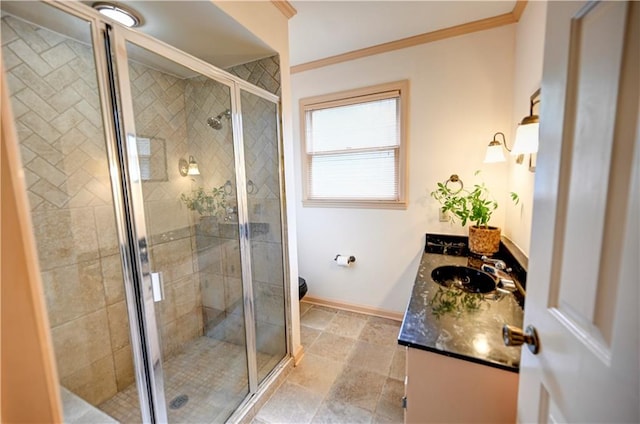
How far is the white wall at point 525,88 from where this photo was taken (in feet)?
4.83

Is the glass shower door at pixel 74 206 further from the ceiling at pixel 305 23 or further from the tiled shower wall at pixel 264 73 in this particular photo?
the tiled shower wall at pixel 264 73

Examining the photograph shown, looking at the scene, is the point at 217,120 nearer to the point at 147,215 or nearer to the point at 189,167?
the point at 189,167

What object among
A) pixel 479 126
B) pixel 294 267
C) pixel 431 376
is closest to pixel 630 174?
pixel 431 376

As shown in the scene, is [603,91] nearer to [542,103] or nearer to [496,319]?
[542,103]

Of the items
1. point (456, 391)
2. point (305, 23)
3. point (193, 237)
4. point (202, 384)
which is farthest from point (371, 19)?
point (202, 384)

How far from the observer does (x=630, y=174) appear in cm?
40

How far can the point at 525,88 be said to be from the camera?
5.53ft

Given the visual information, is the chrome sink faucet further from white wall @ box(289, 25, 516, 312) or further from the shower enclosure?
the shower enclosure

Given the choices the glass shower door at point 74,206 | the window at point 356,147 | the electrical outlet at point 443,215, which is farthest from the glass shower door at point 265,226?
the electrical outlet at point 443,215

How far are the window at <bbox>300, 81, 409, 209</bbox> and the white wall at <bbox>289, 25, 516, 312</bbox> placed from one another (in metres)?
0.08

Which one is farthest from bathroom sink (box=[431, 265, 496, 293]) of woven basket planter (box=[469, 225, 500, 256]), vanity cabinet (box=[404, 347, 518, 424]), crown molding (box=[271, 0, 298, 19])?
crown molding (box=[271, 0, 298, 19])

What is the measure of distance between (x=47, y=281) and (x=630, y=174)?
218 centimetres

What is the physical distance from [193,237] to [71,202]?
2.46ft

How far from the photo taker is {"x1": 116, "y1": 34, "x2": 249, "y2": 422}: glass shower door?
158 centimetres
